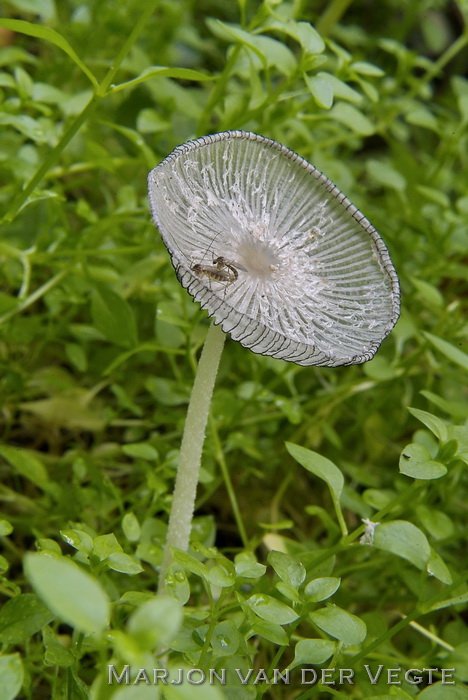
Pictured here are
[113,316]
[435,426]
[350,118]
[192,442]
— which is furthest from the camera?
[350,118]

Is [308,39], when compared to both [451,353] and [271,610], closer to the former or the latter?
[451,353]

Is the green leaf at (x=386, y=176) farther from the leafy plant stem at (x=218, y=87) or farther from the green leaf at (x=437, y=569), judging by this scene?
the green leaf at (x=437, y=569)

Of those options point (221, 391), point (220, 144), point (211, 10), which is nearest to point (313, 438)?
point (221, 391)

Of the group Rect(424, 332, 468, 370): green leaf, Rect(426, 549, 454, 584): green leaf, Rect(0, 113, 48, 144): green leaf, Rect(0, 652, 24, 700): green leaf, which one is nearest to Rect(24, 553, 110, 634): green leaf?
Rect(0, 652, 24, 700): green leaf

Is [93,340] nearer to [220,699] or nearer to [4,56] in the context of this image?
[4,56]

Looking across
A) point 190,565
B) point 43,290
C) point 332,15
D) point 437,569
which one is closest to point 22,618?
point 190,565

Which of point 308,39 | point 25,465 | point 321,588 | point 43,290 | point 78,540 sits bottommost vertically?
point 25,465
